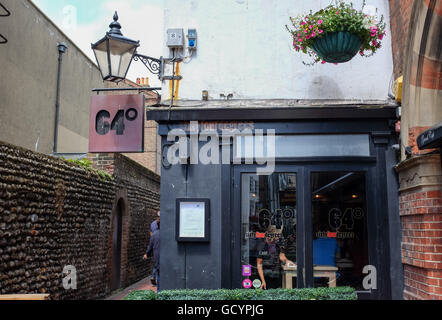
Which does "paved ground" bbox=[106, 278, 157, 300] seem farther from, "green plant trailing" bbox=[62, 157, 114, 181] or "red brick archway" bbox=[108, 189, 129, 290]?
"green plant trailing" bbox=[62, 157, 114, 181]

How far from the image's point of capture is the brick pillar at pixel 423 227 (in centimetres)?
492

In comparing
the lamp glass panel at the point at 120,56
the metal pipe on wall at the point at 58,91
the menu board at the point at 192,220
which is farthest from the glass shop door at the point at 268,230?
the metal pipe on wall at the point at 58,91

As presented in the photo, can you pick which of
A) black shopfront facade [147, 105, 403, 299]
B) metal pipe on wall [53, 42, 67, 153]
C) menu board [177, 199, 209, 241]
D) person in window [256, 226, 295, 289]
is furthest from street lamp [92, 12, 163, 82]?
metal pipe on wall [53, 42, 67, 153]

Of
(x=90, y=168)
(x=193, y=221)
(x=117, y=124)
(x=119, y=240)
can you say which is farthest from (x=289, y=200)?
(x=119, y=240)

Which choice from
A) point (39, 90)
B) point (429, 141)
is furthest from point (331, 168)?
point (39, 90)

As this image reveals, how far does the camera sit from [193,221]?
596 centimetres

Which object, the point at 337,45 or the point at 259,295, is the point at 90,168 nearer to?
the point at 259,295

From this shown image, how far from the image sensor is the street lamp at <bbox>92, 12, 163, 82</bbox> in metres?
6.18

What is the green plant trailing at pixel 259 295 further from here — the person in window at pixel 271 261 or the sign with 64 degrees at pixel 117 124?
the sign with 64 degrees at pixel 117 124

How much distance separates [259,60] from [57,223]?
16.0ft

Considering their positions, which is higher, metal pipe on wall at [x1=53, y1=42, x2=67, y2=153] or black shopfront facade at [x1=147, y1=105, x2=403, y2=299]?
metal pipe on wall at [x1=53, y1=42, x2=67, y2=153]

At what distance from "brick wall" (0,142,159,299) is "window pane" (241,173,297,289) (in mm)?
3551

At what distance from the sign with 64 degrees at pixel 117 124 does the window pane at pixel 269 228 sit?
1846mm

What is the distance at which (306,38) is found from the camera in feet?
17.5
